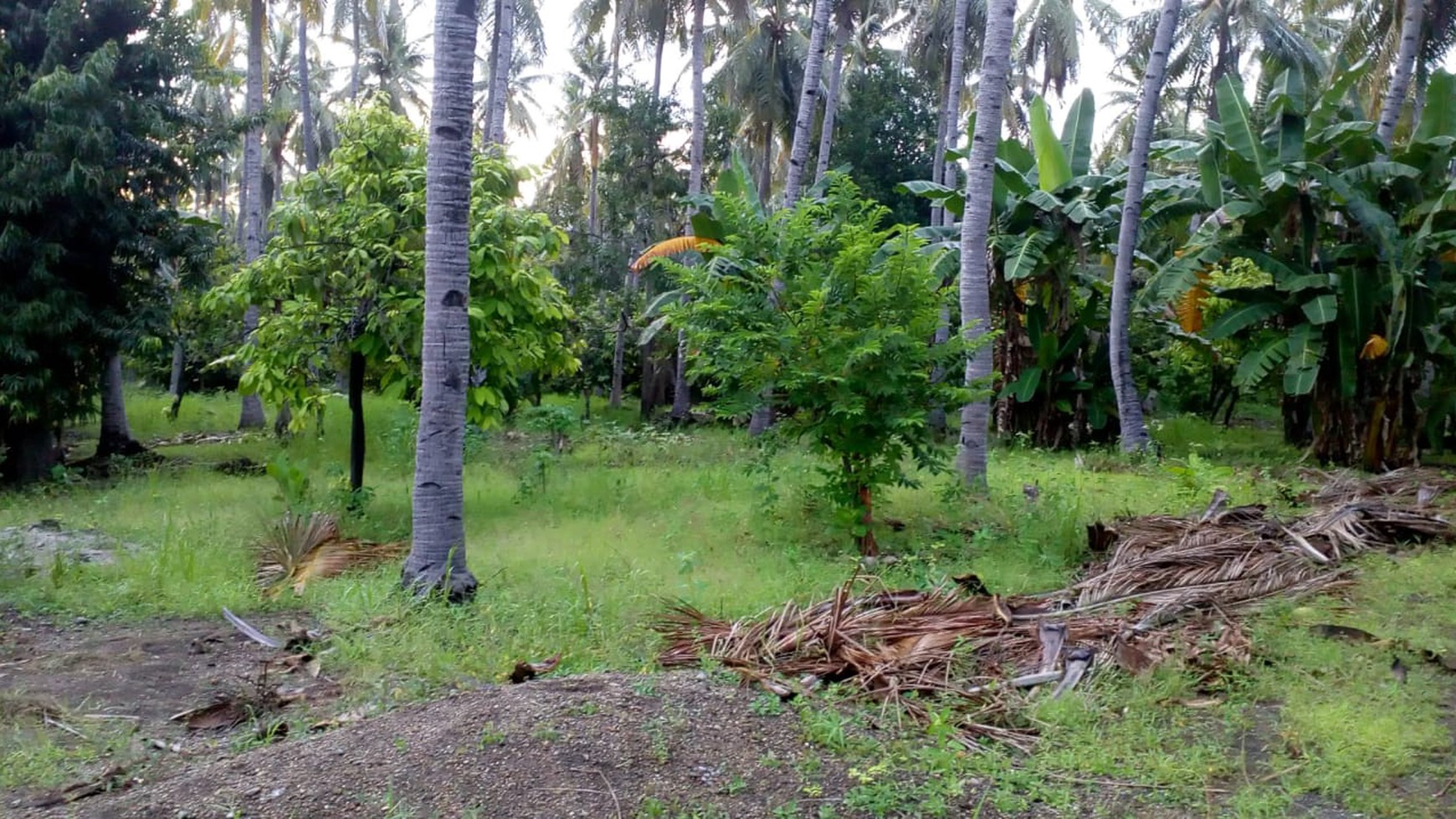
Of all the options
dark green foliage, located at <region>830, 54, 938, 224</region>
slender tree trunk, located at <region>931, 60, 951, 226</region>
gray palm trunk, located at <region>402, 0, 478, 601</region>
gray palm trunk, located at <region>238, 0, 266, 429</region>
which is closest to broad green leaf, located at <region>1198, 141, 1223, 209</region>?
gray palm trunk, located at <region>402, 0, 478, 601</region>

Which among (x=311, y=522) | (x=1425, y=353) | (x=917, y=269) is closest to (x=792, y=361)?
(x=917, y=269)

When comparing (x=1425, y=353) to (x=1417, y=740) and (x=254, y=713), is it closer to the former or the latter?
(x=1417, y=740)

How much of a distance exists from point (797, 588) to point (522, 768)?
3784 mm

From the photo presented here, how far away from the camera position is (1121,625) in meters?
6.38

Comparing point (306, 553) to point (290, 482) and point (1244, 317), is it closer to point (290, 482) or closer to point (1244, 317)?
point (290, 482)

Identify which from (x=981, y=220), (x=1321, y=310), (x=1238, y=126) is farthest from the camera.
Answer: (x=1238, y=126)

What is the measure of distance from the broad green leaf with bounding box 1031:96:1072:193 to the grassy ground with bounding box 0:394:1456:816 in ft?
13.6

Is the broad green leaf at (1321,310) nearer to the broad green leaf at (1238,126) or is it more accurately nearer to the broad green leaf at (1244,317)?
the broad green leaf at (1244,317)

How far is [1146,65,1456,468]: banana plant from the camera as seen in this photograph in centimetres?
1356

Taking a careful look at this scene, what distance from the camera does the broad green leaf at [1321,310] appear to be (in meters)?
13.7

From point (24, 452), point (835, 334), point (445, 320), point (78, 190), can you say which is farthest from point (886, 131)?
point (445, 320)

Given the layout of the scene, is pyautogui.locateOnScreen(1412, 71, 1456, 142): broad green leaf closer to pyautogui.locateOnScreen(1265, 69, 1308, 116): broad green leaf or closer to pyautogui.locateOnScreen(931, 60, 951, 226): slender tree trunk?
pyautogui.locateOnScreen(1265, 69, 1308, 116): broad green leaf

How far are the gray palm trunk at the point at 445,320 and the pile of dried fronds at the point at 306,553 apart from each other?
54.2 inches

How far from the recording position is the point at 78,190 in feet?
44.7
